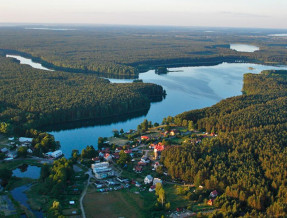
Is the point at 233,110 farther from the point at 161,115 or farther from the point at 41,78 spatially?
the point at 41,78

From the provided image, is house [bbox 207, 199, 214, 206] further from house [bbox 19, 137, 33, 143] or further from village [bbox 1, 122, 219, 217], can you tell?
house [bbox 19, 137, 33, 143]

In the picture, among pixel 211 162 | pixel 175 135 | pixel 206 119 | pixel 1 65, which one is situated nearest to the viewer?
pixel 211 162

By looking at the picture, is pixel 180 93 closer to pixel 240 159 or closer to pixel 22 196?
pixel 240 159

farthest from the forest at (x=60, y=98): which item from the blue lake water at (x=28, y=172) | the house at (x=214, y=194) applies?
the house at (x=214, y=194)

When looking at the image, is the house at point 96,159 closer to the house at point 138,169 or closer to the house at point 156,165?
the house at point 138,169

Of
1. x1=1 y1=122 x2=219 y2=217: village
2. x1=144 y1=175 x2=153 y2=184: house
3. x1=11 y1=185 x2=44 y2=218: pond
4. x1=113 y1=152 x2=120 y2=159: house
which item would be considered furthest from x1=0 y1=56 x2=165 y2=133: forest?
x1=144 y1=175 x2=153 y2=184: house

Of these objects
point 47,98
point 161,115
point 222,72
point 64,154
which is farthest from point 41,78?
point 222,72

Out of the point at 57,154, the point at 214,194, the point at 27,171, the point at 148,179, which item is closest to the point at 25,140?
the point at 57,154
